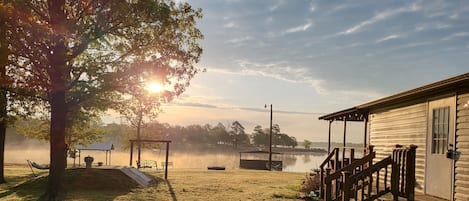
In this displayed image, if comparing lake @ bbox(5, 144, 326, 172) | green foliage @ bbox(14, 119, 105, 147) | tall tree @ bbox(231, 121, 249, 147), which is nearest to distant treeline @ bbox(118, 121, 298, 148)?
tall tree @ bbox(231, 121, 249, 147)

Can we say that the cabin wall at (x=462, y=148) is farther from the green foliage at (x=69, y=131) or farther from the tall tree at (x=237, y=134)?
the tall tree at (x=237, y=134)

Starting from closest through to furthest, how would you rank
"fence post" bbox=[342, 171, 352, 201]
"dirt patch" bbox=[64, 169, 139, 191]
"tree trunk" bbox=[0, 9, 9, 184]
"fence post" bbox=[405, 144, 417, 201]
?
"fence post" bbox=[405, 144, 417, 201]
"fence post" bbox=[342, 171, 352, 201]
"tree trunk" bbox=[0, 9, 9, 184]
"dirt patch" bbox=[64, 169, 139, 191]

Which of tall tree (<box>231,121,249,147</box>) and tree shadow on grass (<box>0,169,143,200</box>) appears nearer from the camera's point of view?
tree shadow on grass (<box>0,169,143,200</box>)

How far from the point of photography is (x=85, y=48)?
1483 centimetres

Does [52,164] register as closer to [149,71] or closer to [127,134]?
[149,71]

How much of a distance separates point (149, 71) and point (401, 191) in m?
9.53

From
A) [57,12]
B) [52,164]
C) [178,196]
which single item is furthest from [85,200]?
[57,12]

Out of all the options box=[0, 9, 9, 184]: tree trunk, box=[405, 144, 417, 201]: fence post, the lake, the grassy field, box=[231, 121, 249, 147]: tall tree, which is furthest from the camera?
box=[231, 121, 249, 147]: tall tree

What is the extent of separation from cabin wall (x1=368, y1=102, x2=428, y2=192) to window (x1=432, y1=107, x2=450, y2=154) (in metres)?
0.51

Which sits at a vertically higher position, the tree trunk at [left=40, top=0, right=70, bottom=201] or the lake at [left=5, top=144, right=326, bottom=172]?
the tree trunk at [left=40, top=0, right=70, bottom=201]

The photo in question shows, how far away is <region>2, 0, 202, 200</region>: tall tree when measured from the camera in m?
13.5

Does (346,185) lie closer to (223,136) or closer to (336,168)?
(336,168)

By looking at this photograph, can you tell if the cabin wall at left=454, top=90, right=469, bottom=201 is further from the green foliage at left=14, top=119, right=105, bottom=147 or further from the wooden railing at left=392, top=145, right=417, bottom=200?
the green foliage at left=14, top=119, right=105, bottom=147

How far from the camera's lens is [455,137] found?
10648 millimetres
